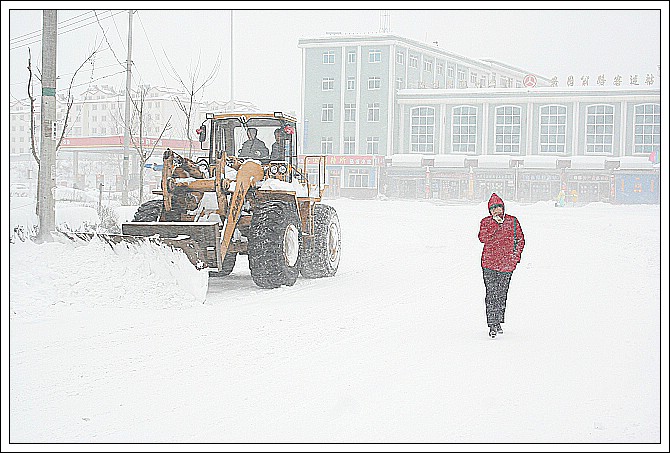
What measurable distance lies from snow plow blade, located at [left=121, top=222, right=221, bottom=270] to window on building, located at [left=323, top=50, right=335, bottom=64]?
1907 inches

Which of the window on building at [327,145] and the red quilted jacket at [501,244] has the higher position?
the window on building at [327,145]

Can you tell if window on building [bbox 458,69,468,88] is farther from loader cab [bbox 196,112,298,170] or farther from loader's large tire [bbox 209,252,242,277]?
loader's large tire [bbox 209,252,242,277]

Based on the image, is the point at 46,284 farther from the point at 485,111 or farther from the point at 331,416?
the point at 485,111

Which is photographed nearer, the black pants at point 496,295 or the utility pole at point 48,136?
the black pants at point 496,295

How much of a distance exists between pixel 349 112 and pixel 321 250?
152ft

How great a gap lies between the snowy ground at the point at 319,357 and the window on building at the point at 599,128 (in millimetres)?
42871

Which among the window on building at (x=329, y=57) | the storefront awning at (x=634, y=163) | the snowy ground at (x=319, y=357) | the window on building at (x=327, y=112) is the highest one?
the window on building at (x=329, y=57)

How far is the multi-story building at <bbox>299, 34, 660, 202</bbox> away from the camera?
173 feet

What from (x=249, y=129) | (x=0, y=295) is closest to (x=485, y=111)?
(x=249, y=129)

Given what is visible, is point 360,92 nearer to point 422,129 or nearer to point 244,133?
point 422,129

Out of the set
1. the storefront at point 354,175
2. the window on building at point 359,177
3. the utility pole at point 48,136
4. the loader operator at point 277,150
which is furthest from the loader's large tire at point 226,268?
the window on building at point 359,177

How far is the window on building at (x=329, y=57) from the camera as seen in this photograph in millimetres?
57594

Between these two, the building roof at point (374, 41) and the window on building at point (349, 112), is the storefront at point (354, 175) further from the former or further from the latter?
the building roof at point (374, 41)

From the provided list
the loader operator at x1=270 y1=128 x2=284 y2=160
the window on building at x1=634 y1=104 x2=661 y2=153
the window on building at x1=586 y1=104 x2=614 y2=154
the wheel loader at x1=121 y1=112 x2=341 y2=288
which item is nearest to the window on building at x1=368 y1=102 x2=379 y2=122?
the window on building at x1=586 y1=104 x2=614 y2=154
